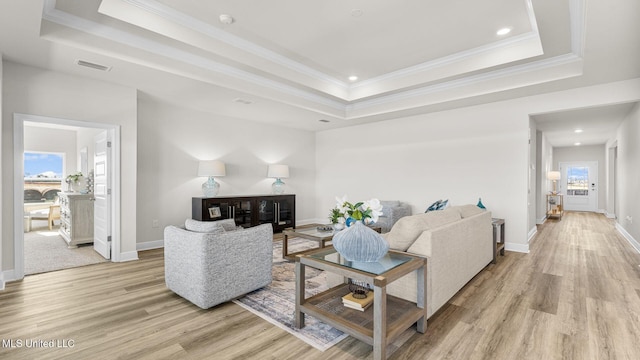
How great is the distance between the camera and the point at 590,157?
405 inches

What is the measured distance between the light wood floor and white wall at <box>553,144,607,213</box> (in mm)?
8438

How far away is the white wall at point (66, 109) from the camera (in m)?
3.21

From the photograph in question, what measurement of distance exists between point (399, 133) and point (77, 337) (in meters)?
5.57

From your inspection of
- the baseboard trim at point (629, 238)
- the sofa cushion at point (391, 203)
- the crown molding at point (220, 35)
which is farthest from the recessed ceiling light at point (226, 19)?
the baseboard trim at point (629, 238)

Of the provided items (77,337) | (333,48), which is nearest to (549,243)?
(333,48)

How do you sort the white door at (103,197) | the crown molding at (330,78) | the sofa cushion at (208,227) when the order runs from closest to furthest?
the sofa cushion at (208,227)
the crown molding at (330,78)
the white door at (103,197)

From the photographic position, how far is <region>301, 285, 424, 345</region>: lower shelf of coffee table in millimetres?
1903

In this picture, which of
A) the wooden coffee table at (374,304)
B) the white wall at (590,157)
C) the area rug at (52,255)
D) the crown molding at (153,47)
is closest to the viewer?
the wooden coffee table at (374,304)

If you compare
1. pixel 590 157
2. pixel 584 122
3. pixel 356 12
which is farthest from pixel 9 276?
pixel 590 157

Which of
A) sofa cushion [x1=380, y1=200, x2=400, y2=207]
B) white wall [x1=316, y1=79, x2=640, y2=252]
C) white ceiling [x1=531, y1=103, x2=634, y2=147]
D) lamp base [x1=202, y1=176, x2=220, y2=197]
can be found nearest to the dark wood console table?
lamp base [x1=202, y1=176, x2=220, y2=197]

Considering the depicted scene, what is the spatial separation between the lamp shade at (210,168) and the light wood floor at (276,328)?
2018 mm

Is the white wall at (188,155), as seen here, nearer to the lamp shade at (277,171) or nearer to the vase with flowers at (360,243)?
the lamp shade at (277,171)

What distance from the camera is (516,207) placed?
15.4 feet

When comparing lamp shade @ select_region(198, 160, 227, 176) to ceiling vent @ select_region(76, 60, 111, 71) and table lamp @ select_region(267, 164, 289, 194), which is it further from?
ceiling vent @ select_region(76, 60, 111, 71)
